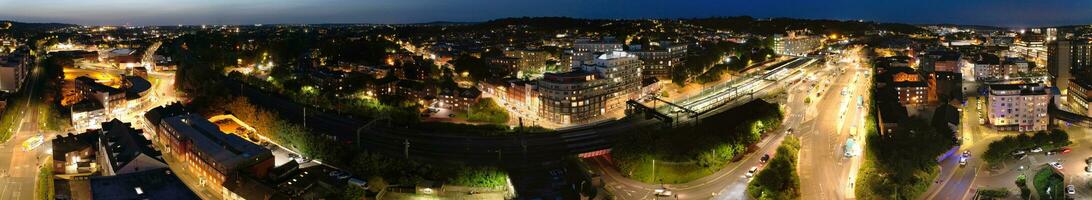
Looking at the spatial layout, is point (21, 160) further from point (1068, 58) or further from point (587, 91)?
point (1068, 58)

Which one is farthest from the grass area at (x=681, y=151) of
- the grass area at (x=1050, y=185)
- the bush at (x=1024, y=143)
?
the grass area at (x=1050, y=185)

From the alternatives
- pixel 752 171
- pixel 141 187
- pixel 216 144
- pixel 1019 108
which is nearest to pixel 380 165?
pixel 216 144

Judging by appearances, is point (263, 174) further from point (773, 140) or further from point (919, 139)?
point (919, 139)

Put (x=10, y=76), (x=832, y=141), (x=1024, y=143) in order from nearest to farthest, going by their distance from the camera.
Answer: (x=1024, y=143), (x=832, y=141), (x=10, y=76)

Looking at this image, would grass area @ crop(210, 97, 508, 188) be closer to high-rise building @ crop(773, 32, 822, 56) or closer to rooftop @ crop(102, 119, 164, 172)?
rooftop @ crop(102, 119, 164, 172)

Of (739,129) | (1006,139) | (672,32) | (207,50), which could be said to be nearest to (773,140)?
(739,129)

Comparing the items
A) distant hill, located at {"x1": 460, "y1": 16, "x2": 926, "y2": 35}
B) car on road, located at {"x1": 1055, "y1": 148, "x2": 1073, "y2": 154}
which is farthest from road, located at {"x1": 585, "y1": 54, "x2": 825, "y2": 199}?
distant hill, located at {"x1": 460, "y1": 16, "x2": 926, "y2": 35}
